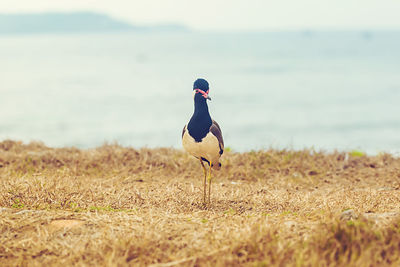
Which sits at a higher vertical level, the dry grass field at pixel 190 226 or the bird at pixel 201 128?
the bird at pixel 201 128

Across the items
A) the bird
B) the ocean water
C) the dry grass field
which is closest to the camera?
the dry grass field

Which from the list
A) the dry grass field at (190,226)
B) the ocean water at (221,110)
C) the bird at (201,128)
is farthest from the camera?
the ocean water at (221,110)

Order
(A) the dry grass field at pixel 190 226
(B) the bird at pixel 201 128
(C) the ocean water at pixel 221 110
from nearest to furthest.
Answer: (A) the dry grass field at pixel 190 226 → (B) the bird at pixel 201 128 → (C) the ocean water at pixel 221 110

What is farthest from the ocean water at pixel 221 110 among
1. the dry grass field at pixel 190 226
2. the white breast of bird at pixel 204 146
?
the white breast of bird at pixel 204 146

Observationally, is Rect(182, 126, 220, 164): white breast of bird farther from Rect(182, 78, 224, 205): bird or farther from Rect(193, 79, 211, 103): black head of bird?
Rect(193, 79, 211, 103): black head of bird

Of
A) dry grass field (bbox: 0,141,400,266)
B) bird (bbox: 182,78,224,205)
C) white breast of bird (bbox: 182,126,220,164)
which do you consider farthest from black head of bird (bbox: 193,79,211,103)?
dry grass field (bbox: 0,141,400,266)

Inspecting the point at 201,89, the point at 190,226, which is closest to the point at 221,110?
the point at 201,89

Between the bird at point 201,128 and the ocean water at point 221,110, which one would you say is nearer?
the bird at point 201,128

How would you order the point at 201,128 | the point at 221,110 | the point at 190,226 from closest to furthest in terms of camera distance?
the point at 190,226
the point at 201,128
the point at 221,110

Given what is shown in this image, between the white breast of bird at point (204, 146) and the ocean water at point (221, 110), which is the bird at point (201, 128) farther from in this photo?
the ocean water at point (221, 110)

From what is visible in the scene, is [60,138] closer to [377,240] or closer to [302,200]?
[302,200]

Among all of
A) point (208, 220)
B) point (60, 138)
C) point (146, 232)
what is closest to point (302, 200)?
point (208, 220)

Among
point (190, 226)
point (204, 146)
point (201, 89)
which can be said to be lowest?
point (190, 226)

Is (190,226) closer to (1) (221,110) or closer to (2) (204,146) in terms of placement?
(2) (204,146)
